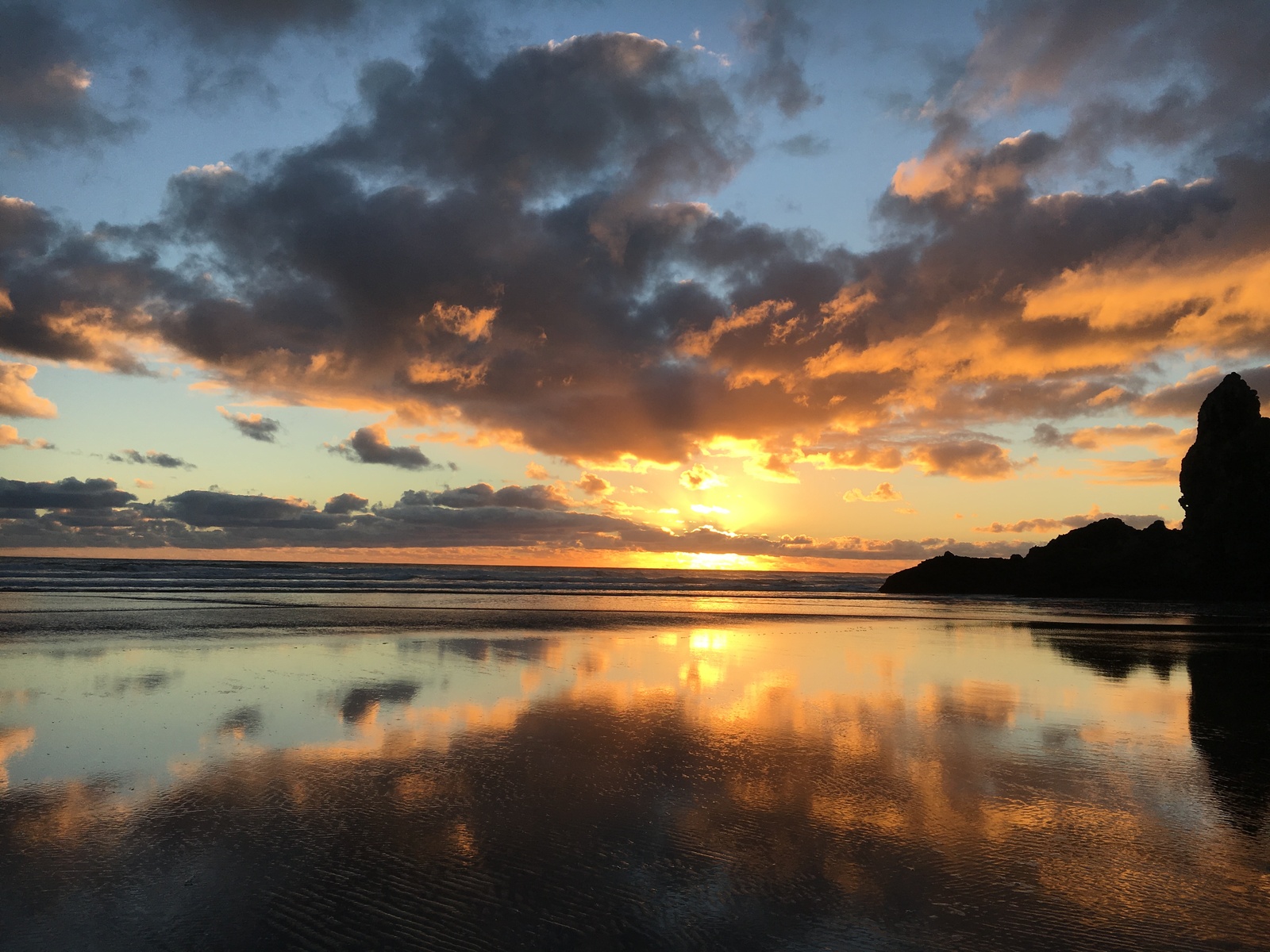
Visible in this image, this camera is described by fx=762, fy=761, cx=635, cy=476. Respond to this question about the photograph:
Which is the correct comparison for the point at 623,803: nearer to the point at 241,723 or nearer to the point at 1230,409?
the point at 241,723

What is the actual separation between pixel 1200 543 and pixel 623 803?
66622 millimetres

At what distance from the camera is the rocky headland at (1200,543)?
5575cm

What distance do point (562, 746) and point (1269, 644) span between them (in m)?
26.0

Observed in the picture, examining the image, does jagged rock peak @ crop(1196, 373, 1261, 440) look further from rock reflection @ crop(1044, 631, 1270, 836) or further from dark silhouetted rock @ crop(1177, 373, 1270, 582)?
rock reflection @ crop(1044, 631, 1270, 836)

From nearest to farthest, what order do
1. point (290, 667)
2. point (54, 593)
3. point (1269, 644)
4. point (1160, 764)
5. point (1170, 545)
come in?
point (1160, 764) < point (290, 667) < point (1269, 644) < point (54, 593) < point (1170, 545)

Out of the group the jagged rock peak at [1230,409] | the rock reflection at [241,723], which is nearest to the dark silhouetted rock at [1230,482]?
the jagged rock peak at [1230,409]

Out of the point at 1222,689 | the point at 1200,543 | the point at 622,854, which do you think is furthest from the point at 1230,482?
the point at 622,854

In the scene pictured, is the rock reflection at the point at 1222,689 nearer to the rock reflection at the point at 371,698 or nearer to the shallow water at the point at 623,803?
the shallow water at the point at 623,803

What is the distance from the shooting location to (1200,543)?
58094 millimetres

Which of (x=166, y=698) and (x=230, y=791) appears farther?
(x=166, y=698)

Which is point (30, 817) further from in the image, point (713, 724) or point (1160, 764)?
point (1160, 764)

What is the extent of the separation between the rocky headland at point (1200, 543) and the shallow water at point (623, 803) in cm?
4940

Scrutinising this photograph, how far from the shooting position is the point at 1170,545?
6462 centimetres

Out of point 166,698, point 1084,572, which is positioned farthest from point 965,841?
point 1084,572
